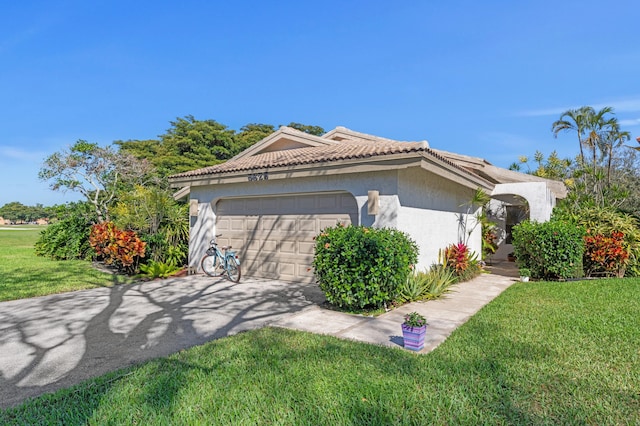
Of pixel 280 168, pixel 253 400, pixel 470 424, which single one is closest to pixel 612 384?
pixel 470 424

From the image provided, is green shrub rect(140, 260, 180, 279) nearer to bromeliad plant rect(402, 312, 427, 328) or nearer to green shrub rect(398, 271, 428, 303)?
green shrub rect(398, 271, 428, 303)

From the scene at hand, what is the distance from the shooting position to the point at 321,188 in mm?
9031

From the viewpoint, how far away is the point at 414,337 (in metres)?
4.39

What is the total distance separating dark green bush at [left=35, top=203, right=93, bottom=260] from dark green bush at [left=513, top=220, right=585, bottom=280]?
Answer: 15.2 meters

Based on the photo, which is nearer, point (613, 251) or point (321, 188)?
point (321, 188)

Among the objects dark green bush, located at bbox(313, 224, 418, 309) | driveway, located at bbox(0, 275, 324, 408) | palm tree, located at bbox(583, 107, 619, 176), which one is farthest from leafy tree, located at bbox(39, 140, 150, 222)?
palm tree, located at bbox(583, 107, 619, 176)

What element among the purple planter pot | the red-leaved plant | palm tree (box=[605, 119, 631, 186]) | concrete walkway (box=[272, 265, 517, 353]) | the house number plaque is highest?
palm tree (box=[605, 119, 631, 186])

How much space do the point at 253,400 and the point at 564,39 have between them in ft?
38.5

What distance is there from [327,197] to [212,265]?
14.7ft

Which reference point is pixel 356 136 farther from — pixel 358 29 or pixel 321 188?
pixel 321 188

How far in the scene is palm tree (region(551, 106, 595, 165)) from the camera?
24.4 metres

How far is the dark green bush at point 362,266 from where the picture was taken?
635 centimetres

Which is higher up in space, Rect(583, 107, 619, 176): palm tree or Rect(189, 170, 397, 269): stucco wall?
Rect(583, 107, 619, 176): palm tree

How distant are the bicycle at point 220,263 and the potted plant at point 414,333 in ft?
20.5
